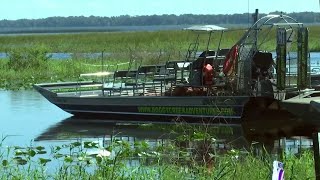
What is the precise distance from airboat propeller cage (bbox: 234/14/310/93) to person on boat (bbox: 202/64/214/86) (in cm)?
62

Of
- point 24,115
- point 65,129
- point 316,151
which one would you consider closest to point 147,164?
point 316,151

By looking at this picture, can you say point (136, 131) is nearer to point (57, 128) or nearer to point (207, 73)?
point (57, 128)

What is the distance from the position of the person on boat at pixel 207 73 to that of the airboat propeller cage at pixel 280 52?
2.04 feet

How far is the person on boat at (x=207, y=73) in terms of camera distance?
53.8 ft

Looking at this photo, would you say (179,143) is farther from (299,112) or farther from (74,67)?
(74,67)

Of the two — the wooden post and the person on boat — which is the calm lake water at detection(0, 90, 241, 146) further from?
the wooden post

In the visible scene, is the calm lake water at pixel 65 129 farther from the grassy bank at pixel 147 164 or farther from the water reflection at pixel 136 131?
the grassy bank at pixel 147 164

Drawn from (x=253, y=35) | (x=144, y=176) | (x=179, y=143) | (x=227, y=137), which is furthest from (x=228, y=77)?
(x=144, y=176)

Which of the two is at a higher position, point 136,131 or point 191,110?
point 191,110

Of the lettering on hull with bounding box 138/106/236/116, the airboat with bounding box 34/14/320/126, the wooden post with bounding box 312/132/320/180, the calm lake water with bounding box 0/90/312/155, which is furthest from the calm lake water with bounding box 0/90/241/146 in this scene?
the wooden post with bounding box 312/132/320/180

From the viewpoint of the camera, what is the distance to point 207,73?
53.8ft

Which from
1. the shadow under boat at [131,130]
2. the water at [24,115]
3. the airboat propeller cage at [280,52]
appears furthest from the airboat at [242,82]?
the water at [24,115]

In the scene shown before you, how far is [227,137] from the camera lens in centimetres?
1458

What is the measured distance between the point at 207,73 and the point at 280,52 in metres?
1.81
